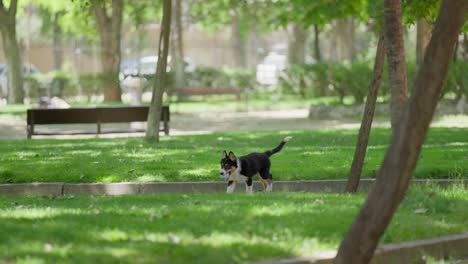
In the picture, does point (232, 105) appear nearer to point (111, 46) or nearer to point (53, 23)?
point (111, 46)

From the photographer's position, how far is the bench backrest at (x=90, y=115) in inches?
824

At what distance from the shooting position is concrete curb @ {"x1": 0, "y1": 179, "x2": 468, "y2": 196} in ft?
41.6

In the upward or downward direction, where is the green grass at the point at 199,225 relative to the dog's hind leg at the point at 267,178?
upward

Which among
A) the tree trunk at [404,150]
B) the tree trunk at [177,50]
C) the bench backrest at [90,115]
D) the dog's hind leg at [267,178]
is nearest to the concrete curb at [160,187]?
the dog's hind leg at [267,178]

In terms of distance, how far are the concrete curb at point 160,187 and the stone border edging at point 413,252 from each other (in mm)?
3993

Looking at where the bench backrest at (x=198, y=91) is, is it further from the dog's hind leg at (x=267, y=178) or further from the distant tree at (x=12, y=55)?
the dog's hind leg at (x=267, y=178)

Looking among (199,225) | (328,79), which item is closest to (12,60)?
(328,79)

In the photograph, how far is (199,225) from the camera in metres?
8.29

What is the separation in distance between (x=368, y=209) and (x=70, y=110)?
47.7 feet

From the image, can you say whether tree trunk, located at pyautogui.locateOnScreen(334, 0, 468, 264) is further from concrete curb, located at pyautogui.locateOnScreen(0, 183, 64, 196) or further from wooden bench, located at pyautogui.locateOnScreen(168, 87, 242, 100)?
wooden bench, located at pyautogui.locateOnScreen(168, 87, 242, 100)

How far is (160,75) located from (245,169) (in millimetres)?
6541

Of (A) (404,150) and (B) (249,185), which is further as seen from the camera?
(B) (249,185)

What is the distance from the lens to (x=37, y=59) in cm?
7669

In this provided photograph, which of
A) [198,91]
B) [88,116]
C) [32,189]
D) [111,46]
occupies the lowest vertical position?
[198,91]
